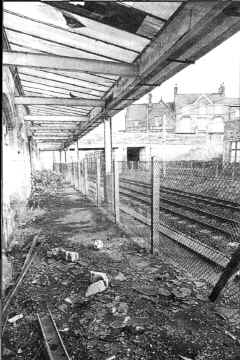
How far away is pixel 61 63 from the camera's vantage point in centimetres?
465

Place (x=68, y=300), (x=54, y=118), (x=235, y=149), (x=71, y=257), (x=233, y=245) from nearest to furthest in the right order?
(x=68, y=300), (x=71, y=257), (x=233, y=245), (x=54, y=118), (x=235, y=149)

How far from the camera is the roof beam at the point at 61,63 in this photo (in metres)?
4.46

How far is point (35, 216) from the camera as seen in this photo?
899 centimetres

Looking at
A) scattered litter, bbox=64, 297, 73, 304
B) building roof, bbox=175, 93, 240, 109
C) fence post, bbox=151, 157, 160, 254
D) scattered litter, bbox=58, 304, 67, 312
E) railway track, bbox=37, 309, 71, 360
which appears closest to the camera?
railway track, bbox=37, 309, 71, 360

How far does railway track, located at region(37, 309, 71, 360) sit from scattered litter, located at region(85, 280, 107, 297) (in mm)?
637

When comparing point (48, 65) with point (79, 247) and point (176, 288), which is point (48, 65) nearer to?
point (79, 247)

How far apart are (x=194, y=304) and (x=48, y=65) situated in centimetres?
443

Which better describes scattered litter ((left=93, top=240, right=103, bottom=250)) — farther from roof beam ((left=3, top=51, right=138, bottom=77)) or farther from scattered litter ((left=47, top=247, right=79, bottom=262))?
roof beam ((left=3, top=51, right=138, bottom=77))

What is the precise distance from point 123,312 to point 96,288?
61 centimetres

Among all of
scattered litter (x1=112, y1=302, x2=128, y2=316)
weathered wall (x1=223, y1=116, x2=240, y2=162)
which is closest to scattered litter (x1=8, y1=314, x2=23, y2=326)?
scattered litter (x1=112, y1=302, x2=128, y2=316)

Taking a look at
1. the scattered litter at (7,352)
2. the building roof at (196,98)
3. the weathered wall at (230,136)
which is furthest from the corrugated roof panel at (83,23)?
the building roof at (196,98)

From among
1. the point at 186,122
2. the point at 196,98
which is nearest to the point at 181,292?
the point at 186,122

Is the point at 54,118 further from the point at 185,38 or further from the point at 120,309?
the point at 120,309

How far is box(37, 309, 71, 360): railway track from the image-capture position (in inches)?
96.0
